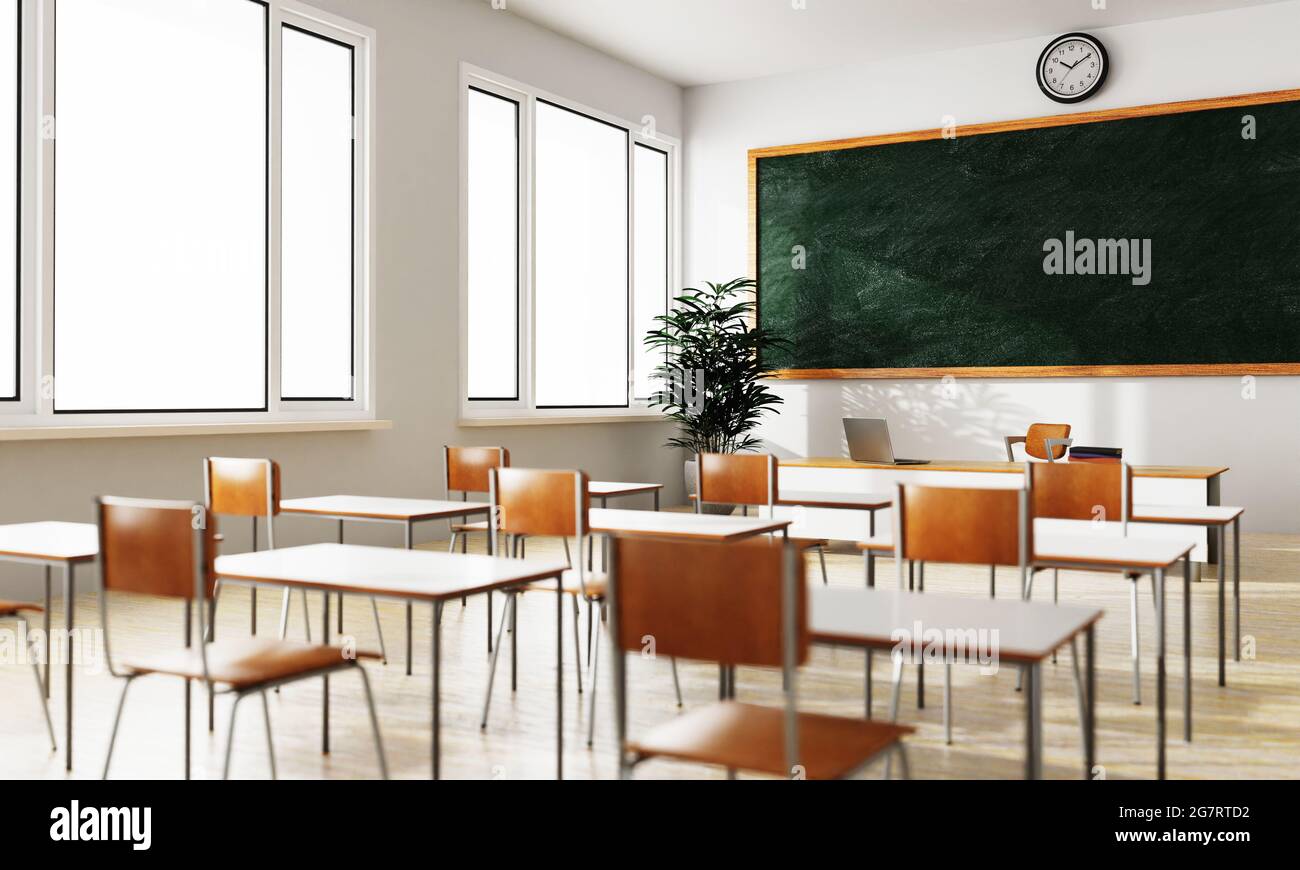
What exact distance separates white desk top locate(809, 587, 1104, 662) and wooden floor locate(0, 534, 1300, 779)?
0.79m

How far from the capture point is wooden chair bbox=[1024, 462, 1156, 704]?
141 inches

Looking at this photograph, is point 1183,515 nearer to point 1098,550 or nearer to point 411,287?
point 1098,550

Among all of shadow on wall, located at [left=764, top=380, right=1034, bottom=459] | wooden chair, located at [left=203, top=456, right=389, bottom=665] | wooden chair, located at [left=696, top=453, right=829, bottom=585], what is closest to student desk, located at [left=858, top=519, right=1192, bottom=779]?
wooden chair, located at [left=696, top=453, right=829, bottom=585]

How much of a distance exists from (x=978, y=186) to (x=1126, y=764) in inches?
265

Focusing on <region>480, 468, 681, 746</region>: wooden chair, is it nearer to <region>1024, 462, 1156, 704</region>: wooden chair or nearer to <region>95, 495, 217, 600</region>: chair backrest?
<region>95, 495, 217, 600</region>: chair backrest

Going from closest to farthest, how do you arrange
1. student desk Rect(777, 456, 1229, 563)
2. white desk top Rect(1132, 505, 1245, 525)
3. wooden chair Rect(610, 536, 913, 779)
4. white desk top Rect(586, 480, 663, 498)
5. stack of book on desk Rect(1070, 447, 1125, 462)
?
1. wooden chair Rect(610, 536, 913, 779)
2. white desk top Rect(1132, 505, 1245, 525)
3. white desk top Rect(586, 480, 663, 498)
4. stack of book on desk Rect(1070, 447, 1125, 462)
5. student desk Rect(777, 456, 1229, 563)

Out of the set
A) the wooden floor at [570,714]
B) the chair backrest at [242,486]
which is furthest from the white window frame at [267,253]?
the chair backrest at [242,486]

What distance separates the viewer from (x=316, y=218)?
6824 mm

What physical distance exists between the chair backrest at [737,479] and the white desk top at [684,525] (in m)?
0.44

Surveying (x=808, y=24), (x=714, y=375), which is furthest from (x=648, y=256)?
(x=808, y=24)

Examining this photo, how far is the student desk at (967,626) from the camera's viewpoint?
191 centimetres
